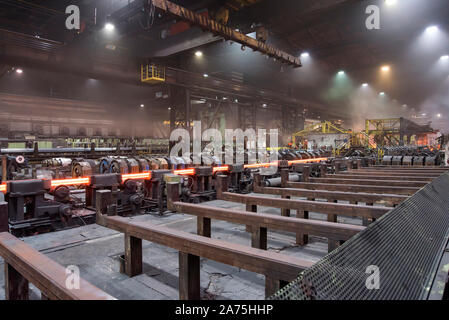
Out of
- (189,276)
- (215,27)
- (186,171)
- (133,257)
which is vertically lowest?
(133,257)

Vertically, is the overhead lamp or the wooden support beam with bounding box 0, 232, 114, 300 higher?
the overhead lamp

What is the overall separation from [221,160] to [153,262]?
4.60 meters

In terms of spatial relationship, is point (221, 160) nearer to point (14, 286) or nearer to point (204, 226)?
point (204, 226)

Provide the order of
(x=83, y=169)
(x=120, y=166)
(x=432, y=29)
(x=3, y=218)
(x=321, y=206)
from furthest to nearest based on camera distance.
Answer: (x=432, y=29), (x=120, y=166), (x=83, y=169), (x=321, y=206), (x=3, y=218)

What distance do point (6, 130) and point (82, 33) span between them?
939 centimetres

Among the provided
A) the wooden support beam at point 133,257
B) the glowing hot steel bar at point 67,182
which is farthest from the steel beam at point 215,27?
the wooden support beam at point 133,257

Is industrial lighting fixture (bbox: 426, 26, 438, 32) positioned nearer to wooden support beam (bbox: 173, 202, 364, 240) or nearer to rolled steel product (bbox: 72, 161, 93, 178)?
wooden support beam (bbox: 173, 202, 364, 240)

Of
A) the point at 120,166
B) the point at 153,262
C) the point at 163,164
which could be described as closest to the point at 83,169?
the point at 120,166

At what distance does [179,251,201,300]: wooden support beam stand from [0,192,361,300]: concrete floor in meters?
0.42

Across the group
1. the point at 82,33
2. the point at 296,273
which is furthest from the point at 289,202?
the point at 82,33

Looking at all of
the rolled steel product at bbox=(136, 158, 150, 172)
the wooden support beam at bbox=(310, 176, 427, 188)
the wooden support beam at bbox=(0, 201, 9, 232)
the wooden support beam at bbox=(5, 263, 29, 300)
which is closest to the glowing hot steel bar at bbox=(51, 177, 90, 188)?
the rolled steel product at bbox=(136, 158, 150, 172)

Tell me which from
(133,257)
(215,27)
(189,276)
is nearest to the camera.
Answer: (189,276)

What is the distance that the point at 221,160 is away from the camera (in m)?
7.39

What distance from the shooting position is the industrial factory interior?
65.7 inches
